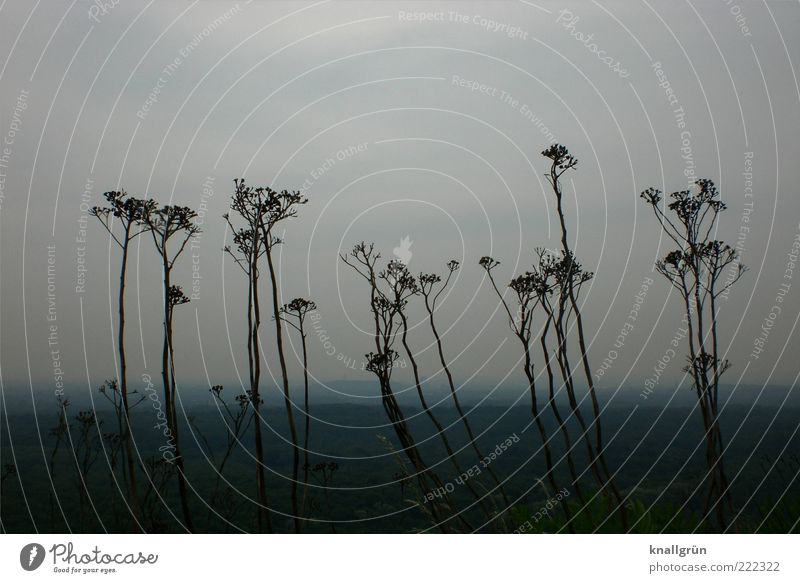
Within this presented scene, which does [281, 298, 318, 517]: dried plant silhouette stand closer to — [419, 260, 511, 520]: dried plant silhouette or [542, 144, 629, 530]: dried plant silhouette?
[419, 260, 511, 520]: dried plant silhouette

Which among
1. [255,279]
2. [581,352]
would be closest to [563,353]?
[581,352]

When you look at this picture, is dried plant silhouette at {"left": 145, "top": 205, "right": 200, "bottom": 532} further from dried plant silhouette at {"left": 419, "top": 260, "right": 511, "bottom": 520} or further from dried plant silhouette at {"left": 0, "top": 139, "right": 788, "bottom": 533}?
dried plant silhouette at {"left": 419, "top": 260, "right": 511, "bottom": 520}

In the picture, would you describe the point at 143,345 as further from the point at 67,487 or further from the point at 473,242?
the point at 473,242

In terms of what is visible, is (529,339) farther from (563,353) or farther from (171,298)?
(171,298)

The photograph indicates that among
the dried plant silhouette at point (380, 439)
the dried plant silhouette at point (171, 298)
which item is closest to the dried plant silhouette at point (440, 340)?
the dried plant silhouette at point (380, 439)

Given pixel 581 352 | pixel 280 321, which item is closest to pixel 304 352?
pixel 280 321

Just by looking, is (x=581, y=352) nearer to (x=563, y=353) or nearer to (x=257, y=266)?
(x=563, y=353)

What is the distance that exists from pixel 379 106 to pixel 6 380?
2.04m

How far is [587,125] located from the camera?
→ 265cm

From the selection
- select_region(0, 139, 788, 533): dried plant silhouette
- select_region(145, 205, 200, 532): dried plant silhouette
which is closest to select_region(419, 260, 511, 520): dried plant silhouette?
select_region(0, 139, 788, 533): dried plant silhouette

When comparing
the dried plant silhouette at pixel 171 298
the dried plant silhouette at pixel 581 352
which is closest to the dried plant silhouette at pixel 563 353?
the dried plant silhouette at pixel 581 352

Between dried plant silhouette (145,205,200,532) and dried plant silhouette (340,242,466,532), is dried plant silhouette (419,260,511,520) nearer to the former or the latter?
dried plant silhouette (340,242,466,532)

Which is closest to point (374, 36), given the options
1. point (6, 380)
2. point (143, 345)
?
point (143, 345)

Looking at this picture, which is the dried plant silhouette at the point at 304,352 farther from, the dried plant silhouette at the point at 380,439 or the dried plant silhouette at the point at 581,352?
the dried plant silhouette at the point at 581,352
